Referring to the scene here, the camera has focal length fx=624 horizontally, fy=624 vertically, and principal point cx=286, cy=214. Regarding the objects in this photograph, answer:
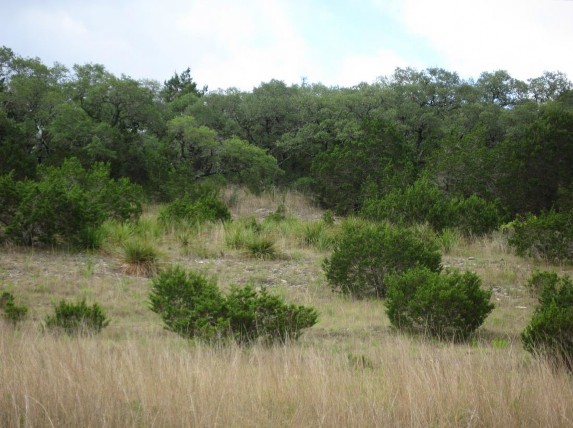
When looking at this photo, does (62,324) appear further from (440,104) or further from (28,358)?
(440,104)

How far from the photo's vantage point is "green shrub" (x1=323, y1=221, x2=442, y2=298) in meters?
10.1

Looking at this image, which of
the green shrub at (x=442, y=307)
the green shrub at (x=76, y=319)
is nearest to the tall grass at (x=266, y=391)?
the green shrub at (x=76, y=319)

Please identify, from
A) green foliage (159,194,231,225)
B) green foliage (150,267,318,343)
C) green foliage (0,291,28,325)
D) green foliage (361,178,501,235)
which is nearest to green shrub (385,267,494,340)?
green foliage (150,267,318,343)

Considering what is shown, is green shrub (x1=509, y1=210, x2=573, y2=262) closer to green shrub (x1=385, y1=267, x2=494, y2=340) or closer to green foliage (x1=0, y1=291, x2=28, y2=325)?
green shrub (x1=385, y1=267, x2=494, y2=340)

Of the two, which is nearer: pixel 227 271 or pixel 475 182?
pixel 227 271

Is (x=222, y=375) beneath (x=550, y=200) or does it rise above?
beneath

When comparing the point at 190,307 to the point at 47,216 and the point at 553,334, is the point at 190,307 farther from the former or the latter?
the point at 47,216

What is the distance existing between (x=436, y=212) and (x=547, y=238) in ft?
12.9

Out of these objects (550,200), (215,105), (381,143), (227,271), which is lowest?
(227,271)

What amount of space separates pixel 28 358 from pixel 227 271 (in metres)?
7.37

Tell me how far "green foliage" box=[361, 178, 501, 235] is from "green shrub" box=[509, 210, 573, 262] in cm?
275

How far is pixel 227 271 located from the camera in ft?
38.1

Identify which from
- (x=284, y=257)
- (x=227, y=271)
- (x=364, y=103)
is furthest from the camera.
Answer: (x=364, y=103)

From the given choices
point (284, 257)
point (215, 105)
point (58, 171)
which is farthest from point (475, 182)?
point (215, 105)
